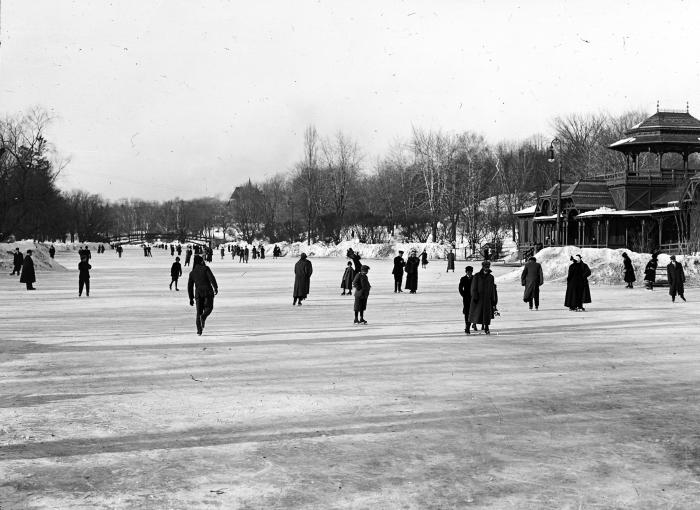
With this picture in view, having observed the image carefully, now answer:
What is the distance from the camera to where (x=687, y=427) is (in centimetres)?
652

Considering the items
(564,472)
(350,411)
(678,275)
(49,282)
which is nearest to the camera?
(564,472)

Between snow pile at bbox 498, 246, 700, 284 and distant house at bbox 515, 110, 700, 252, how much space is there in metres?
16.3

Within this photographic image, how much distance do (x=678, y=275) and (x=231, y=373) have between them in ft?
51.3

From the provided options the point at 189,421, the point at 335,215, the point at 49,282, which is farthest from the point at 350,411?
the point at 335,215

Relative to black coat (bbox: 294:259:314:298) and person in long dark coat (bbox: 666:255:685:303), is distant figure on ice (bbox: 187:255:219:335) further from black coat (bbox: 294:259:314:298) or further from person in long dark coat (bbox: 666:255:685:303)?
person in long dark coat (bbox: 666:255:685:303)

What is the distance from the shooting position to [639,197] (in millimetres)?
48562

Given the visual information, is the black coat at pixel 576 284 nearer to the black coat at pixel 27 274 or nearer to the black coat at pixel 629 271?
the black coat at pixel 629 271

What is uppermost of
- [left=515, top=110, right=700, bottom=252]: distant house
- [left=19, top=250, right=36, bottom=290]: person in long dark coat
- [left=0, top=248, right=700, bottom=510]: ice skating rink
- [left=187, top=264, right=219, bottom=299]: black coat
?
[left=515, top=110, right=700, bottom=252]: distant house

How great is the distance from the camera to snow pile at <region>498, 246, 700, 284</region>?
28.2 m

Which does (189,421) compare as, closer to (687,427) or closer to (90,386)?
(90,386)

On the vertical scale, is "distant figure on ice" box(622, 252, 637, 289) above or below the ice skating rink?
above

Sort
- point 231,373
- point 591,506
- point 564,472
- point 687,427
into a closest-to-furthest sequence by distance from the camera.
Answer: point 591,506 < point 564,472 < point 687,427 < point 231,373

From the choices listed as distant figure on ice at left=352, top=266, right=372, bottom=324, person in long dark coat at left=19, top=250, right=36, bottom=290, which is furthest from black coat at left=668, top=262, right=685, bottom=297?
person in long dark coat at left=19, top=250, right=36, bottom=290

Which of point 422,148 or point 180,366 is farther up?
point 422,148
